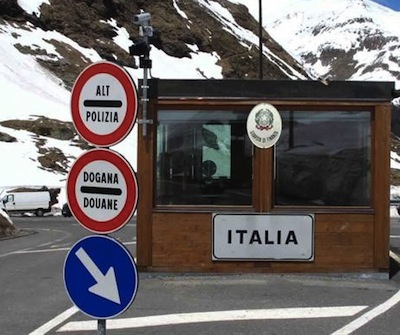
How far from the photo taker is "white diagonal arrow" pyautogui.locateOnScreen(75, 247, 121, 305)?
5.14m

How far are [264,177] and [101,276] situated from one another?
5498 mm

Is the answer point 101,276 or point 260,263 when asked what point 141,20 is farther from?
point 101,276

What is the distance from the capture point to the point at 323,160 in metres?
10.6

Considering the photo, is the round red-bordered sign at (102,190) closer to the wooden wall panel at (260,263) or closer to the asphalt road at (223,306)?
the asphalt road at (223,306)

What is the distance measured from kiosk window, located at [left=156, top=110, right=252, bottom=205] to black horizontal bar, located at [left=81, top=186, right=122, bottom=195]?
5.26m

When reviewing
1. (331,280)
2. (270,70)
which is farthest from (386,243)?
(270,70)

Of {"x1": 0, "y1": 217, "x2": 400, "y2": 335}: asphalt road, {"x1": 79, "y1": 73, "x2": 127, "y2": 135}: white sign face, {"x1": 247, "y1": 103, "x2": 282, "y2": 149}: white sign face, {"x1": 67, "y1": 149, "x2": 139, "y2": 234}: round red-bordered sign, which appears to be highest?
{"x1": 247, "y1": 103, "x2": 282, "y2": 149}: white sign face

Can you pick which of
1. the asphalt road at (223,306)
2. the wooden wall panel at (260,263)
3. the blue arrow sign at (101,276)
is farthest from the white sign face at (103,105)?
the wooden wall panel at (260,263)

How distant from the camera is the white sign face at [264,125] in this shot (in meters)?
10.2

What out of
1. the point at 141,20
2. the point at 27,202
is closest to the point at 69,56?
the point at 27,202

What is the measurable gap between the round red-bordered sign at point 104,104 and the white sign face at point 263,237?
17.2 feet

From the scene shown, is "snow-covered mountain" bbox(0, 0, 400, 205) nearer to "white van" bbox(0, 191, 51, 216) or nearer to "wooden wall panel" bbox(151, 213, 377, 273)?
"white van" bbox(0, 191, 51, 216)

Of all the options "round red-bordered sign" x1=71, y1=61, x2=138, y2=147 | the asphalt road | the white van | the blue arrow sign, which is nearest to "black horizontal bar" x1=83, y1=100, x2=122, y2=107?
"round red-bordered sign" x1=71, y1=61, x2=138, y2=147

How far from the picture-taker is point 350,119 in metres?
10.5
